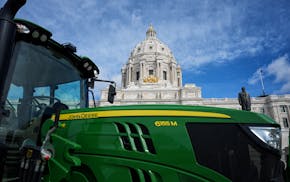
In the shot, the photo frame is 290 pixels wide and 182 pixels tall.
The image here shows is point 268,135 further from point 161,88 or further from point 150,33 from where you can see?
point 150,33

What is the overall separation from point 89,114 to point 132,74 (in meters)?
69.5

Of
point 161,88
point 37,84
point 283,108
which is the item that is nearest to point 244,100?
point 37,84

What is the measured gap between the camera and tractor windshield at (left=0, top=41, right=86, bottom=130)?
241 cm

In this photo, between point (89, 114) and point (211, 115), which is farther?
point (89, 114)

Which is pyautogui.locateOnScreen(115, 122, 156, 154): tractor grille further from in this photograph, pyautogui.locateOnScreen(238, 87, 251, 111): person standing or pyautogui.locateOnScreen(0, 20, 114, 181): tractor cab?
pyautogui.locateOnScreen(238, 87, 251, 111): person standing

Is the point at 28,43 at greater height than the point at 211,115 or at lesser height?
greater

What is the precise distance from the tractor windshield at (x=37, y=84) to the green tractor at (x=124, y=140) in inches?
0.6

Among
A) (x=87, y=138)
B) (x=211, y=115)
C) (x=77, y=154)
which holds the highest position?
(x=211, y=115)

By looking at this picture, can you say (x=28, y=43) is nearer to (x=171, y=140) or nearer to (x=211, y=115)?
(x=171, y=140)

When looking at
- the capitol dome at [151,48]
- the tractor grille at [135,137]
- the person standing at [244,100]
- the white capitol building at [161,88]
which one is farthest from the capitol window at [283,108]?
the tractor grille at [135,137]

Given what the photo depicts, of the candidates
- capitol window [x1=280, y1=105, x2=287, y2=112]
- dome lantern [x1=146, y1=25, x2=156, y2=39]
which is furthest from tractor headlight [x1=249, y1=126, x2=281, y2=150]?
dome lantern [x1=146, y1=25, x2=156, y2=39]

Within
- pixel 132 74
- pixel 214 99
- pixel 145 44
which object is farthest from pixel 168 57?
pixel 214 99

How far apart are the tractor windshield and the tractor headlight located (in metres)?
2.55

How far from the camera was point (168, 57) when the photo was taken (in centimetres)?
7569
